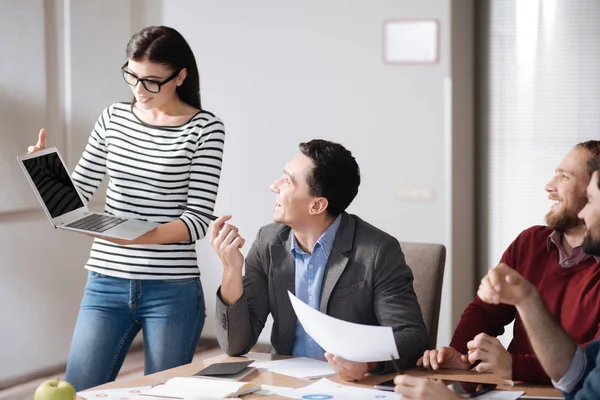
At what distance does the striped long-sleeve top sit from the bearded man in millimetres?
792

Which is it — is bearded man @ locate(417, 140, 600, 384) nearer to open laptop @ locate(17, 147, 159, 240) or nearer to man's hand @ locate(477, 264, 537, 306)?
man's hand @ locate(477, 264, 537, 306)

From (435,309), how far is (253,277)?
0.54m

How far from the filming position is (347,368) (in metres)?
1.93

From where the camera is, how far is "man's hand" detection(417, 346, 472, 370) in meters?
2.02

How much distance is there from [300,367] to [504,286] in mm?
605

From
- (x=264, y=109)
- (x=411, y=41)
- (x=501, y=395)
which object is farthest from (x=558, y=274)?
(x=264, y=109)

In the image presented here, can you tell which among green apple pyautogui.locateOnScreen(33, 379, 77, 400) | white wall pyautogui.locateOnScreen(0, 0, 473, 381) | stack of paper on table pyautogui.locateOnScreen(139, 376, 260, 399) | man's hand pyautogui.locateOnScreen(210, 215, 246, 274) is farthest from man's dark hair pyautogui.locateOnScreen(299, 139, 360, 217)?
white wall pyautogui.locateOnScreen(0, 0, 473, 381)

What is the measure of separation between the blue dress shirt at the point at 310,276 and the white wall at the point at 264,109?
6.96ft

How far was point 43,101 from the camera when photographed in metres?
4.20

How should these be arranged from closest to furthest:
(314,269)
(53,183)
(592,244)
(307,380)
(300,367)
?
(592,244) → (307,380) → (300,367) → (314,269) → (53,183)

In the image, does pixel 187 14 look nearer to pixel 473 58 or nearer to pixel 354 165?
pixel 473 58

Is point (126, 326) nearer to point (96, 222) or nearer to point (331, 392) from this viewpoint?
point (96, 222)

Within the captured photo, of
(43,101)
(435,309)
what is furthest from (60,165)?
(43,101)

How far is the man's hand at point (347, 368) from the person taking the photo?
1.93 meters
